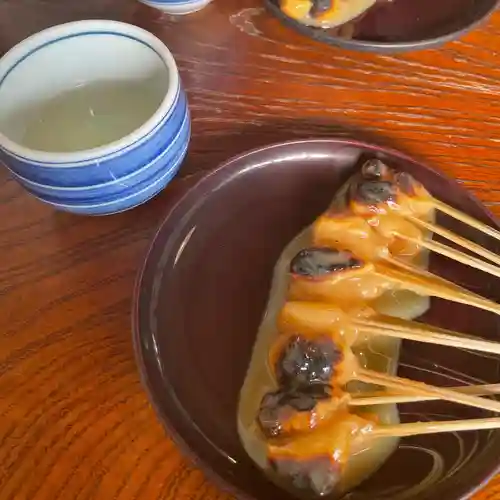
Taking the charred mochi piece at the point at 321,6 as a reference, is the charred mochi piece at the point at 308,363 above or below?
below

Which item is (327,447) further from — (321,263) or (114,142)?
(114,142)

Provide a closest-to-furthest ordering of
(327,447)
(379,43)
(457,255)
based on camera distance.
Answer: (327,447) → (457,255) → (379,43)

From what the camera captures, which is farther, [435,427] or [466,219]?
[466,219]

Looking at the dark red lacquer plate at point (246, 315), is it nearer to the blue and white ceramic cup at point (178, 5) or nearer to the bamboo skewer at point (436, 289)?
the bamboo skewer at point (436, 289)

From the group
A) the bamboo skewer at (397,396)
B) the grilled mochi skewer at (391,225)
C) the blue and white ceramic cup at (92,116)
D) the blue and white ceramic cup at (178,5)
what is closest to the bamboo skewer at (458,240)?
the grilled mochi skewer at (391,225)

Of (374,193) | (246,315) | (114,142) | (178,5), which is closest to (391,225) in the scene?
(374,193)

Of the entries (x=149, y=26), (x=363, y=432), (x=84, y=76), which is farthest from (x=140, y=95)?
(x=363, y=432)

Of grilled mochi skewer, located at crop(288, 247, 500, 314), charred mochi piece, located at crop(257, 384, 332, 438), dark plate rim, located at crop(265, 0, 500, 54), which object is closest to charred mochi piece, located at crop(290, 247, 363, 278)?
grilled mochi skewer, located at crop(288, 247, 500, 314)
